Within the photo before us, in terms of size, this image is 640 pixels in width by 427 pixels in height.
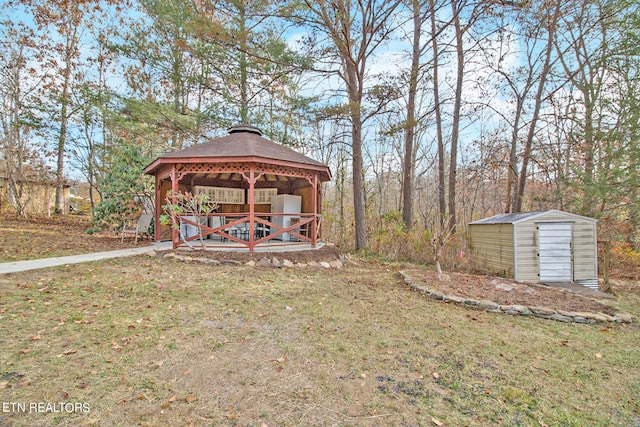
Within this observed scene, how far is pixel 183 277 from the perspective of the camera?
5902 millimetres

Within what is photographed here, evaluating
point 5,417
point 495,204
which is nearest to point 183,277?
point 5,417

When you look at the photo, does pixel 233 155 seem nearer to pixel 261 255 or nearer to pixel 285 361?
pixel 261 255

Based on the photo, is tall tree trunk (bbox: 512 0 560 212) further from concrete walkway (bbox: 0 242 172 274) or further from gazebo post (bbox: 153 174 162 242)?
gazebo post (bbox: 153 174 162 242)

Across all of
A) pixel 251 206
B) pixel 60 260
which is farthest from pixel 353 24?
pixel 60 260

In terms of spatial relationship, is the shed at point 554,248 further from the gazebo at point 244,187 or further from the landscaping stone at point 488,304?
the gazebo at point 244,187

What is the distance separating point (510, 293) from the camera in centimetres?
622

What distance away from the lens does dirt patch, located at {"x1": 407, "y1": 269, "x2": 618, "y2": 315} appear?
18.3ft

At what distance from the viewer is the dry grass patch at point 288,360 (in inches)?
91.1

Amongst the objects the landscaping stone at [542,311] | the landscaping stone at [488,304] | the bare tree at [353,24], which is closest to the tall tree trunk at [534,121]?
the bare tree at [353,24]

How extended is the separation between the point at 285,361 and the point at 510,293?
17.6 feet


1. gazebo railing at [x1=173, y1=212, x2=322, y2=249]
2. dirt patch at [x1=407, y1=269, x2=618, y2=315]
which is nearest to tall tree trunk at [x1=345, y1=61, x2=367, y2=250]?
gazebo railing at [x1=173, y1=212, x2=322, y2=249]

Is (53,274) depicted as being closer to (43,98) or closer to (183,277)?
(183,277)

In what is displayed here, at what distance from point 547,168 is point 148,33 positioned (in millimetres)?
17116

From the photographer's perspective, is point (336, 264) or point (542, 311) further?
point (336, 264)
